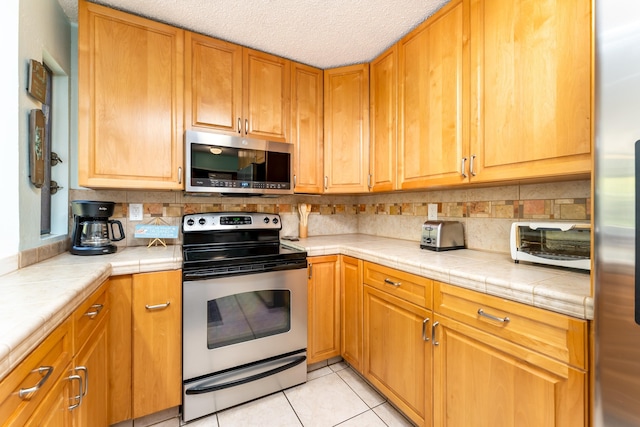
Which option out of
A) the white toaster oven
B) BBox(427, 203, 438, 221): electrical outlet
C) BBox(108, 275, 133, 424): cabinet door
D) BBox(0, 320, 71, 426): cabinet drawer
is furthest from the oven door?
the white toaster oven

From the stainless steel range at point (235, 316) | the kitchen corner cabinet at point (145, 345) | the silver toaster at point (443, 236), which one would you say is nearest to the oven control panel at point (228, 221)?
the stainless steel range at point (235, 316)

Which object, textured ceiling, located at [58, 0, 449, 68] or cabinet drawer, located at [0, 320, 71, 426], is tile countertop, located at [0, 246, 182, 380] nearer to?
cabinet drawer, located at [0, 320, 71, 426]

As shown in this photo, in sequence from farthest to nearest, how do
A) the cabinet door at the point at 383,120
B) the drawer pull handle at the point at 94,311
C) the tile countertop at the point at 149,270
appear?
the cabinet door at the point at 383,120
the drawer pull handle at the point at 94,311
the tile countertop at the point at 149,270

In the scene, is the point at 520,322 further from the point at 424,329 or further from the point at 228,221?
the point at 228,221

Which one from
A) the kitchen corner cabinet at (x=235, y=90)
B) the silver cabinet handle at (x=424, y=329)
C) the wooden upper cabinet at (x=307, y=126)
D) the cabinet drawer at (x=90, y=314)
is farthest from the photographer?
the wooden upper cabinet at (x=307, y=126)

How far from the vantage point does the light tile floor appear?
1.51m

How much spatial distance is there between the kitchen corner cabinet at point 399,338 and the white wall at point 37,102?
5.60 feet

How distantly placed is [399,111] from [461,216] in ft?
2.60

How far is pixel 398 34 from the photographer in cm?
180

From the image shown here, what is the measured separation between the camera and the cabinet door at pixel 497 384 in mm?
859

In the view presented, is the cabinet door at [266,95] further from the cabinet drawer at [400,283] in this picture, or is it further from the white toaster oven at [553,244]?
the white toaster oven at [553,244]

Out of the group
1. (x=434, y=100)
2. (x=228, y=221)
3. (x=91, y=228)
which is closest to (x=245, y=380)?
(x=228, y=221)

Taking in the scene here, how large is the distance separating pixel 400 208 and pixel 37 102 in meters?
2.27

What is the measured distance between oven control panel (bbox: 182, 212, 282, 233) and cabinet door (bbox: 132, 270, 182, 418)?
432 millimetres
